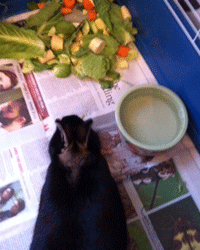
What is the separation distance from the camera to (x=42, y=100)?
0.97m

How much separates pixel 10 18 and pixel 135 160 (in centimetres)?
79

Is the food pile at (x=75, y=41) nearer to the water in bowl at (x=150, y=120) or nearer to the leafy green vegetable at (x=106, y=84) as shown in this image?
the leafy green vegetable at (x=106, y=84)

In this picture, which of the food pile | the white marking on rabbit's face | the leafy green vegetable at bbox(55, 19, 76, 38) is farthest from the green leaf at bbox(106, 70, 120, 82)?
the white marking on rabbit's face

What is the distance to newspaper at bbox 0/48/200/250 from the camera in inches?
32.9

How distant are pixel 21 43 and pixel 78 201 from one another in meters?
0.66

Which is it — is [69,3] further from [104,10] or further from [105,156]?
[105,156]

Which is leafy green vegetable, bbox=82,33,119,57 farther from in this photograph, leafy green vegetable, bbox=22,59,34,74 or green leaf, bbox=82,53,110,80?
leafy green vegetable, bbox=22,59,34,74

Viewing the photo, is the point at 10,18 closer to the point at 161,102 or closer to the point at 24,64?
the point at 24,64

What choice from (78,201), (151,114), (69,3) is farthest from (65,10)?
(78,201)

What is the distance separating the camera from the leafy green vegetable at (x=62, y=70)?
3.21 feet

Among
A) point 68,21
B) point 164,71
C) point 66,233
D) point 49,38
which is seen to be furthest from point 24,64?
point 66,233

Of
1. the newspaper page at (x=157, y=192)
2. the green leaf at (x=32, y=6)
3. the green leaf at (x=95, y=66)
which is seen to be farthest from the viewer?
the green leaf at (x=32, y=6)

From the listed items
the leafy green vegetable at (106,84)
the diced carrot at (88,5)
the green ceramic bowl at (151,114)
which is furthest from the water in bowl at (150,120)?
the diced carrot at (88,5)

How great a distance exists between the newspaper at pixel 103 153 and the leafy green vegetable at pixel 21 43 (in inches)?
2.0
